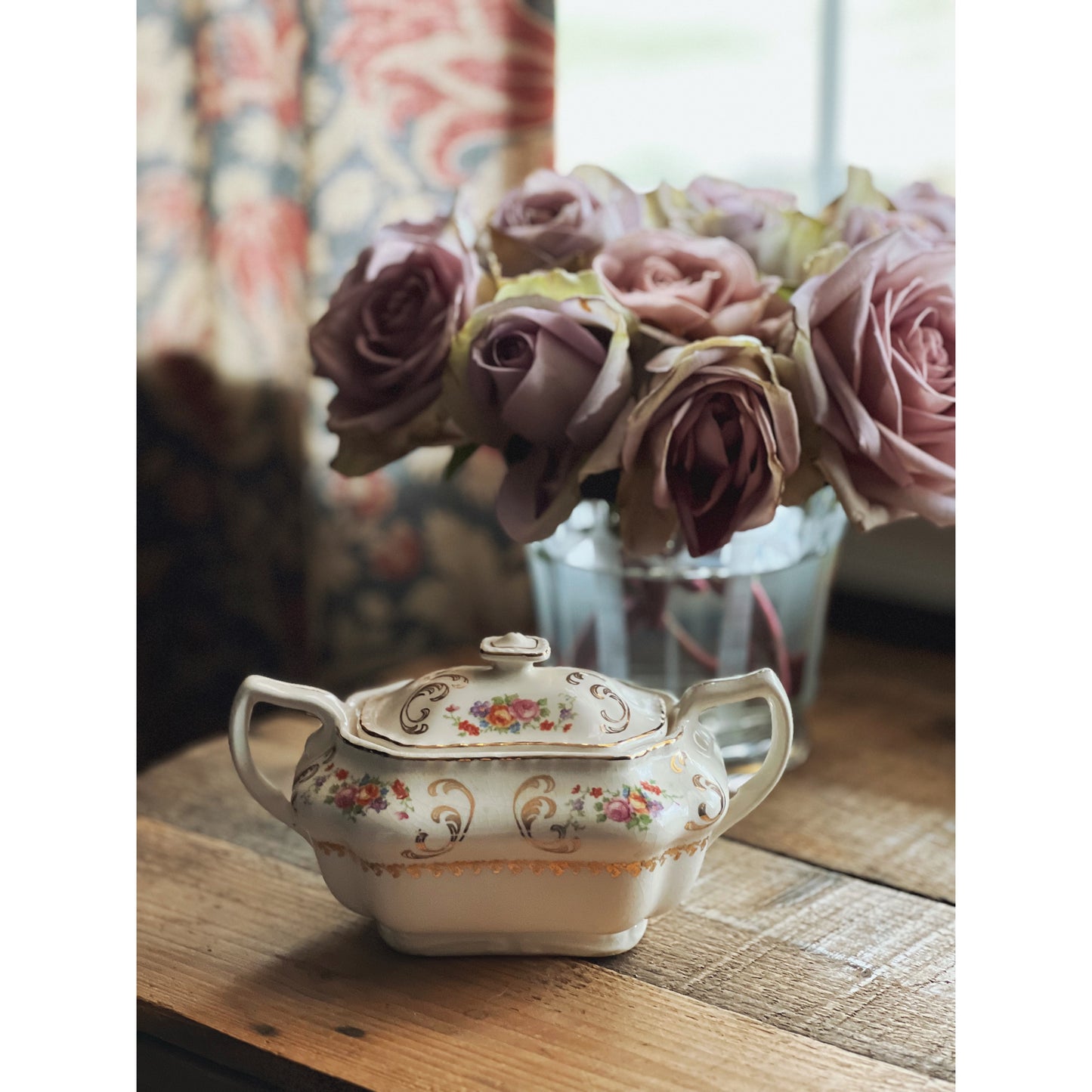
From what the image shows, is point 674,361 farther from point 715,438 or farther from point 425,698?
point 425,698

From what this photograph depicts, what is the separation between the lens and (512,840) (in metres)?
0.52

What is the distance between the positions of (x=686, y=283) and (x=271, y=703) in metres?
0.31

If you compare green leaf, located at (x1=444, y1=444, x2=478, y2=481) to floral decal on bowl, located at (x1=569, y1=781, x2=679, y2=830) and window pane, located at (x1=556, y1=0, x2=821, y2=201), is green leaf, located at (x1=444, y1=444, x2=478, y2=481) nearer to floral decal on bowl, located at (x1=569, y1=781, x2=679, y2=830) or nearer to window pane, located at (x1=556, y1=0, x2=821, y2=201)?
floral decal on bowl, located at (x1=569, y1=781, x2=679, y2=830)

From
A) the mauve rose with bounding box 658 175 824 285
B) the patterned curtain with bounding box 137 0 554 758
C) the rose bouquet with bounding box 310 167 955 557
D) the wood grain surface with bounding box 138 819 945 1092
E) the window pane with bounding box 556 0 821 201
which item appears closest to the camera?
the wood grain surface with bounding box 138 819 945 1092

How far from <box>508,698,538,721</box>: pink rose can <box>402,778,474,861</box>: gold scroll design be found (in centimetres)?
4

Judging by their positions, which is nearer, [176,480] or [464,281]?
[464,281]

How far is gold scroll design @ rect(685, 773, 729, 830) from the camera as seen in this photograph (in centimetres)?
53

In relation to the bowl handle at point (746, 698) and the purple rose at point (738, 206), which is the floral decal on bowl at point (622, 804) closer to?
the bowl handle at point (746, 698)

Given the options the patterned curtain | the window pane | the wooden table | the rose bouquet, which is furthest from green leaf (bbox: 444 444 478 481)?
the window pane

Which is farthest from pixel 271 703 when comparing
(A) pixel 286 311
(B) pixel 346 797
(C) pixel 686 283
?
(A) pixel 286 311

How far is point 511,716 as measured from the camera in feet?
1.75

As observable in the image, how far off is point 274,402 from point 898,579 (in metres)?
0.67
